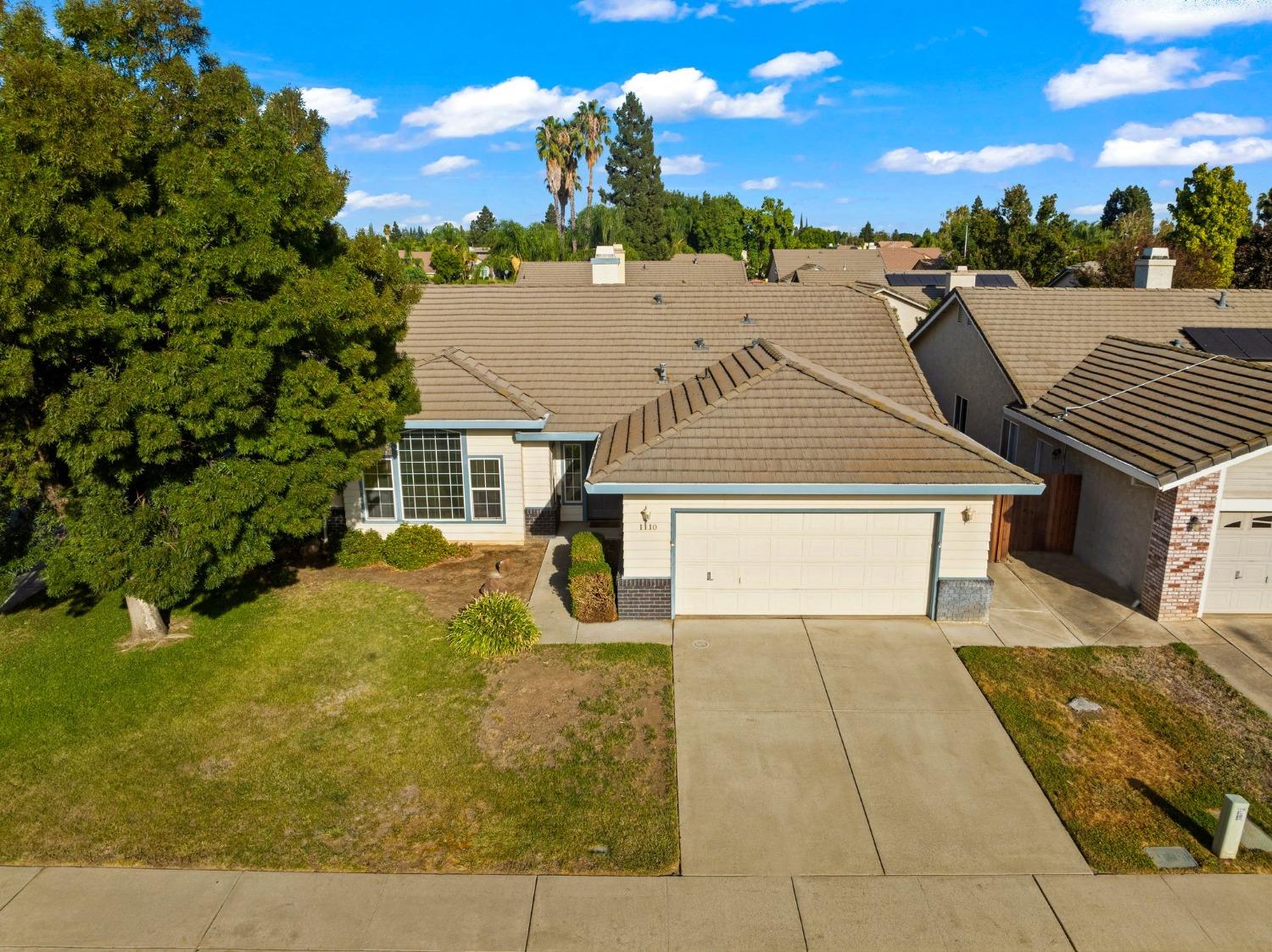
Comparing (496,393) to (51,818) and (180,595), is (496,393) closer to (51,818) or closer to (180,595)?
(180,595)

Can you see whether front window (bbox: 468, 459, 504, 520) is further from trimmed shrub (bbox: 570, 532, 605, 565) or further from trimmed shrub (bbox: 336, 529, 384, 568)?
trimmed shrub (bbox: 570, 532, 605, 565)

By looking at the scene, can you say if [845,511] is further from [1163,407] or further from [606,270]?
[606,270]

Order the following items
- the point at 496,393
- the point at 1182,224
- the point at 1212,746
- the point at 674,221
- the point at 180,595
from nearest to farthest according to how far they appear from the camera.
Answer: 1. the point at 1212,746
2. the point at 180,595
3. the point at 496,393
4. the point at 1182,224
5. the point at 674,221

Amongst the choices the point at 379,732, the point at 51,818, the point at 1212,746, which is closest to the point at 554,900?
the point at 379,732

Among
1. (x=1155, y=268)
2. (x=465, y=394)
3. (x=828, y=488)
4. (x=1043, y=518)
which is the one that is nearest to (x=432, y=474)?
(x=465, y=394)

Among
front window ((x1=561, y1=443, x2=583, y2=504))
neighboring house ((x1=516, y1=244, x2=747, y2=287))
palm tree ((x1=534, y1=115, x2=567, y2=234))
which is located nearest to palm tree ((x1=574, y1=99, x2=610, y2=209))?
palm tree ((x1=534, y1=115, x2=567, y2=234))

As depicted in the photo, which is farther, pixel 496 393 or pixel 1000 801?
pixel 496 393
